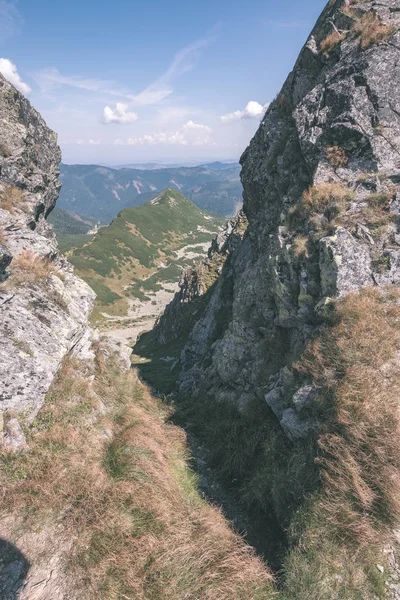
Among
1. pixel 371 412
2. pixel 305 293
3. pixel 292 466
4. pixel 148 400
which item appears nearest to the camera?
pixel 371 412

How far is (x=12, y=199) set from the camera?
679 inches

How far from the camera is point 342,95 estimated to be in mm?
16391

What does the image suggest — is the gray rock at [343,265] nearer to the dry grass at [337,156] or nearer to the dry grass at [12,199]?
the dry grass at [337,156]

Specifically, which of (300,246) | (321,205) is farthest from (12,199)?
(321,205)

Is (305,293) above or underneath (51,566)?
above

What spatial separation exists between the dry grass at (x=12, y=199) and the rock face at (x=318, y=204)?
47.0 feet

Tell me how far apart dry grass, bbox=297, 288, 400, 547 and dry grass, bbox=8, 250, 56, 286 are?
1164 centimetres

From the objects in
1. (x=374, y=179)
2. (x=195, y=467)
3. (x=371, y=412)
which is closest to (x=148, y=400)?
(x=195, y=467)

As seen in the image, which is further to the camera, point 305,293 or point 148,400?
point 148,400

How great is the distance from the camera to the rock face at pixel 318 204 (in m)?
12.1

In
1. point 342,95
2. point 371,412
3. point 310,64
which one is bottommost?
point 371,412

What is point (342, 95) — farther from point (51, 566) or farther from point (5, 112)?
point (51, 566)

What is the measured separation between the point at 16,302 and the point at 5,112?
14.5 meters

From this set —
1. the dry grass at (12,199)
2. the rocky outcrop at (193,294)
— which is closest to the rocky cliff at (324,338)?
the dry grass at (12,199)
